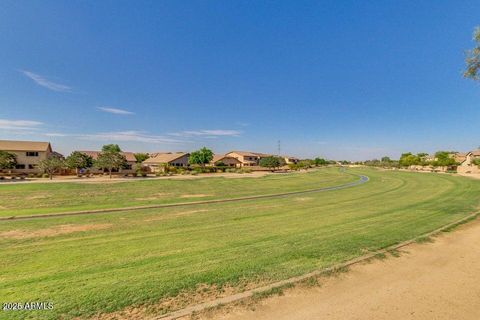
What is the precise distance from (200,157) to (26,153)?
41650 millimetres

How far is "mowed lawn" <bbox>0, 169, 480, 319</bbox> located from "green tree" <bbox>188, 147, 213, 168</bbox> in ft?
189

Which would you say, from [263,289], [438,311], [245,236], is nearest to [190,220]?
[245,236]

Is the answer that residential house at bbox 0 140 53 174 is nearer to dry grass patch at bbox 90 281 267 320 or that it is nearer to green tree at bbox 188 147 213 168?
green tree at bbox 188 147 213 168

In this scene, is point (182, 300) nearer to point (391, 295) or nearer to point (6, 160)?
point (391, 295)

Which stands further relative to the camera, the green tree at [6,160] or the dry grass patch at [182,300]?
the green tree at [6,160]

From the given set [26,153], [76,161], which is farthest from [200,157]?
[26,153]

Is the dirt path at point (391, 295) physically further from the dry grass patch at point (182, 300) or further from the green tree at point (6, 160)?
the green tree at point (6, 160)

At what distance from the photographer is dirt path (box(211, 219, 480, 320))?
462 cm

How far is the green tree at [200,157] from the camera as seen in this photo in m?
71.9

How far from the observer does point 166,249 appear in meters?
8.31

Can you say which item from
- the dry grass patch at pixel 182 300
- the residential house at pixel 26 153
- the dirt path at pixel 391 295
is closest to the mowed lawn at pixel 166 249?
the dry grass patch at pixel 182 300

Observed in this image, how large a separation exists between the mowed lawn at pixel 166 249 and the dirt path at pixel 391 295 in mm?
912

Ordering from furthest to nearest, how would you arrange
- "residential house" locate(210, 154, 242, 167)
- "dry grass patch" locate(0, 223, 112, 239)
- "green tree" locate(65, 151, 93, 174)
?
"residential house" locate(210, 154, 242, 167)
"green tree" locate(65, 151, 93, 174)
"dry grass patch" locate(0, 223, 112, 239)

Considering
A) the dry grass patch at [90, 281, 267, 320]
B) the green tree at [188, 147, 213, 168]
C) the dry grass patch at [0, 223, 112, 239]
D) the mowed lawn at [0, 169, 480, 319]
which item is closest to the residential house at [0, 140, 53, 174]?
the green tree at [188, 147, 213, 168]
